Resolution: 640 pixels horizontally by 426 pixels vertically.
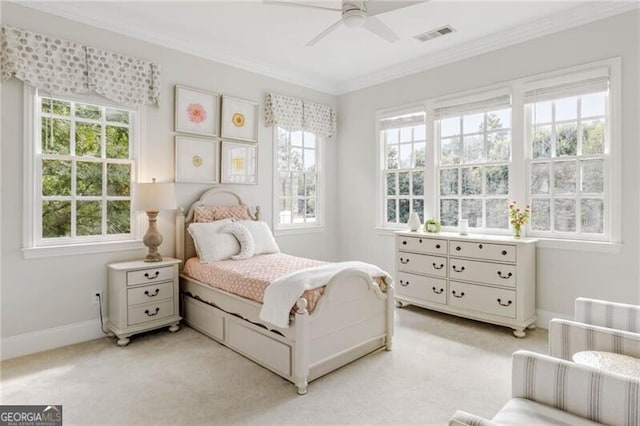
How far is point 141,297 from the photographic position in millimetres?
3232

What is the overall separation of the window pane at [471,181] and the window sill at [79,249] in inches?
142

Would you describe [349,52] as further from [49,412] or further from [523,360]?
[49,412]

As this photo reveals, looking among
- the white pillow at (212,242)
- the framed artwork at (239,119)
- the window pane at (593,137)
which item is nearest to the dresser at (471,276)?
the window pane at (593,137)

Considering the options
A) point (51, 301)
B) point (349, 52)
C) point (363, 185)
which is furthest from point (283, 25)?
point (51, 301)

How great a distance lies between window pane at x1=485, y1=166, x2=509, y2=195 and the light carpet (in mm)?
1539

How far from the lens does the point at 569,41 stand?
11.1ft

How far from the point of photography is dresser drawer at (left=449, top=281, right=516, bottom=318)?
11.1ft

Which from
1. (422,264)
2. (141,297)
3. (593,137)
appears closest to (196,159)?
(141,297)

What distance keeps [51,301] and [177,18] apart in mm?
2789

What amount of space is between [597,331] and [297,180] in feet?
12.3

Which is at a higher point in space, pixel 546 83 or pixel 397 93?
pixel 397 93

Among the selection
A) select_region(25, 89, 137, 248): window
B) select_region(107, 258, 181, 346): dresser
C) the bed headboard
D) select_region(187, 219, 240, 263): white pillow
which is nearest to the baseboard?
select_region(107, 258, 181, 346): dresser

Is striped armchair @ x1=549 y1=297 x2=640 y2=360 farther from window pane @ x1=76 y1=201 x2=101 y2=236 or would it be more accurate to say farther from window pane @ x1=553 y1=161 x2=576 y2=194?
window pane @ x1=76 y1=201 x2=101 y2=236

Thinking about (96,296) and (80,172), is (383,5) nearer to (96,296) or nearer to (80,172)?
(80,172)
